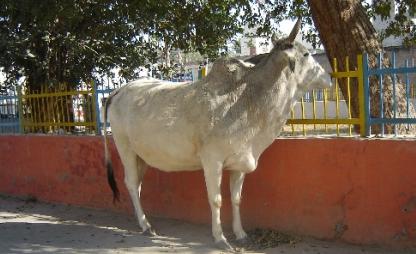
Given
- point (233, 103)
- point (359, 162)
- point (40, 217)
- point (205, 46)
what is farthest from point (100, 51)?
point (359, 162)

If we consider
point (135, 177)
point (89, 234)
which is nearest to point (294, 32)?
point (135, 177)

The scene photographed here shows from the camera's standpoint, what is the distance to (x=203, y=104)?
211 inches

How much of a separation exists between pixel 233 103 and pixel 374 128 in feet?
5.91

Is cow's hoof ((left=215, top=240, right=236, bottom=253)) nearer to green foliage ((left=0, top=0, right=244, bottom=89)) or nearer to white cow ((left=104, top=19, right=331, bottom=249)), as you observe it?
white cow ((left=104, top=19, right=331, bottom=249))

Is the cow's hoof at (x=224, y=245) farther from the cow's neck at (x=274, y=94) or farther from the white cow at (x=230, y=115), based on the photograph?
the cow's neck at (x=274, y=94)

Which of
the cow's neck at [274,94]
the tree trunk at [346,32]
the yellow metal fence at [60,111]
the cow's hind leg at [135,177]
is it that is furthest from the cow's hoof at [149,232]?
the tree trunk at [346,32]

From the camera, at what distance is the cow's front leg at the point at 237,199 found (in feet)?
18.5

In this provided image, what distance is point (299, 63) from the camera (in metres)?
5.34

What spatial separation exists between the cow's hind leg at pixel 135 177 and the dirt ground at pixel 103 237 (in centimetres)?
15

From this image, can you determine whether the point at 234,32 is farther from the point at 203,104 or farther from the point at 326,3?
the point at 203,104

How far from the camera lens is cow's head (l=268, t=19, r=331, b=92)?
5.24 meters

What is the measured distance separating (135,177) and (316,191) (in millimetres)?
2240

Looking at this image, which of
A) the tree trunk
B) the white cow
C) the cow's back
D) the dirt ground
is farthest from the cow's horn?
the dirt ground

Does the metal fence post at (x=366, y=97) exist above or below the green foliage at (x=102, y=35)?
below
